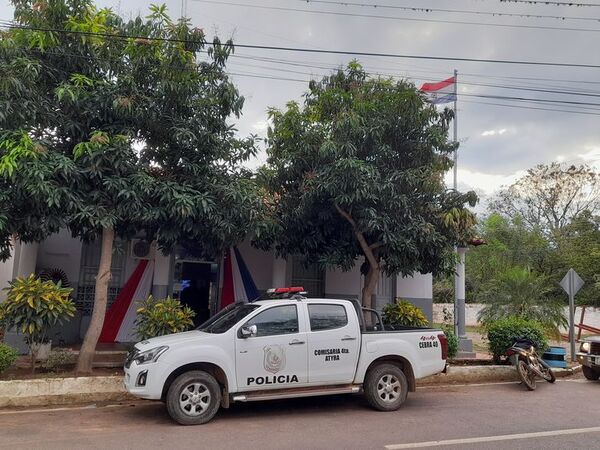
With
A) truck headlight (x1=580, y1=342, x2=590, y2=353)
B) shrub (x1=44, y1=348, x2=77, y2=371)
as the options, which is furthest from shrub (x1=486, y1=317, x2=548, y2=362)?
shrub (x1=44, y1=348, x2=77, y2=371)

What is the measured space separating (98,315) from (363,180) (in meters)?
5.76

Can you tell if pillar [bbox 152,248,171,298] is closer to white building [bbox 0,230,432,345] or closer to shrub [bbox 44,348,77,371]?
white building [bbox 0,230,432,345]

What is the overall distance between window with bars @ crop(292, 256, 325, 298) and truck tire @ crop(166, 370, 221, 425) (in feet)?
26.6

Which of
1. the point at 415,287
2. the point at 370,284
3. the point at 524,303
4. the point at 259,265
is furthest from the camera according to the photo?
the point at 524,303

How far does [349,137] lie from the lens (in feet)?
35.3

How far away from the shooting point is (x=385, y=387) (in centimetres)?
796

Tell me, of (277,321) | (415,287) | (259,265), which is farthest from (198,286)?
(277,321)

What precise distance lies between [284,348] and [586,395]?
6302 millimetres

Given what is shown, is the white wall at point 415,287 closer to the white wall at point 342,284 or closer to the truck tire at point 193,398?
the white wall at point 342,284

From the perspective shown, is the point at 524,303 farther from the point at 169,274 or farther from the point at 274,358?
the point at 274,358

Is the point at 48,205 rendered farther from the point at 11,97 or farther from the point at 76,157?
the point at 11,97

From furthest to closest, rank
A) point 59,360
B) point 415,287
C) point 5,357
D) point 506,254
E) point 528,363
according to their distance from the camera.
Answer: point 506,254 < point 415,287 < point 528,363 < point 59,360 < point 5,357

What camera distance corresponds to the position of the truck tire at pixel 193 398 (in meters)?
6.89

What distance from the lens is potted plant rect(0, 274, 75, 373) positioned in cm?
879
